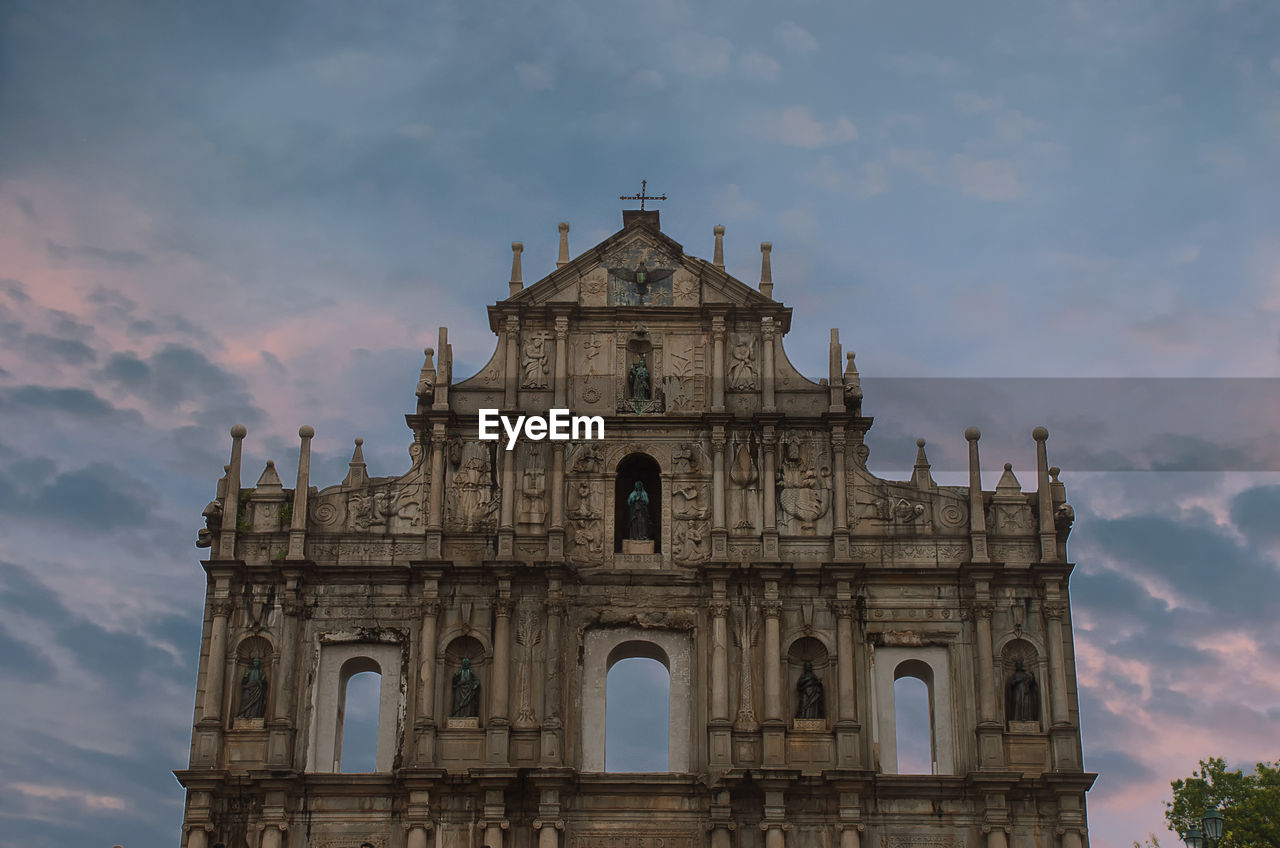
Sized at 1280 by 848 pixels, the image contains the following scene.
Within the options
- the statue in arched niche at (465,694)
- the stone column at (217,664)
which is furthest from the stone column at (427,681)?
the stone column at (217,664)

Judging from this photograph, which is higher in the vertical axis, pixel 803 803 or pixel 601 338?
pixel 601 338

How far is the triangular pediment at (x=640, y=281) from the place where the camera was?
108 ft

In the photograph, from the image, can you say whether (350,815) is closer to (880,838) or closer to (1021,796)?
(880,838)

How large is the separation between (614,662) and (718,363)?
595 cm

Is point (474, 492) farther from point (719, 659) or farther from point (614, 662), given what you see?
point (719, 659)

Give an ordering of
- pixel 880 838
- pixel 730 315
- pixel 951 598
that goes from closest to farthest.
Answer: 1. pixel 880 838
2. pixel 951 598
3. pixel 730 315

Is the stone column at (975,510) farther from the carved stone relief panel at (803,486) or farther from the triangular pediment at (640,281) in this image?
the triangular pediment at (640,281)

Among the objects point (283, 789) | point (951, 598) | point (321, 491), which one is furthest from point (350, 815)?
point (951, 598)

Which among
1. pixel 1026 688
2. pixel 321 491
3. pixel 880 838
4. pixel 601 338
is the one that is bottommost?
pixel 880 838

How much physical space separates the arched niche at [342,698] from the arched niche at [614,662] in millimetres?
3322

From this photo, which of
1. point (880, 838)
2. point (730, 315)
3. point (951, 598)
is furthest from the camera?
point (730, 315)

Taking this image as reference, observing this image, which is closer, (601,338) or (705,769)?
(705,769)

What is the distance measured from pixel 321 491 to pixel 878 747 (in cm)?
1111

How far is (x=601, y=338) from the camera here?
32812 millimetres
